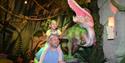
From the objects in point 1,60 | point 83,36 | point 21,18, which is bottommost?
point 1,60

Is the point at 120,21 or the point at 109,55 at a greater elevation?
the point at 120,21

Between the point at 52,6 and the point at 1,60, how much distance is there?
135cm

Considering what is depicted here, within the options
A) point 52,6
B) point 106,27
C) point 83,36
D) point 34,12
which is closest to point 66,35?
point 83,36

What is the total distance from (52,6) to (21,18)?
2.44 feet

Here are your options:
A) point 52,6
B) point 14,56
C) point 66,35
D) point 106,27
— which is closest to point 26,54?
A: point 14,56

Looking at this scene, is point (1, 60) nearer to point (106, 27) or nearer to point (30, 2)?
point (30, 2)

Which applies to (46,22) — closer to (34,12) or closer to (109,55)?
(34,12)

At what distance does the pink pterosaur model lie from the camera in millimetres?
4398

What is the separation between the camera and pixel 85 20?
174 inches

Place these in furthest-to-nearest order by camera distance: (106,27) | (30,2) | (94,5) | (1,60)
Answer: (30,2), (1,60), (94,5), (106,27)

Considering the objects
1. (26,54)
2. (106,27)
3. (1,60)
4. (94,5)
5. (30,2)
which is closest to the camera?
(106,27)

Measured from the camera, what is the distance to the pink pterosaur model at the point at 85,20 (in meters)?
4.40

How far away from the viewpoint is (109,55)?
4520 millimetres

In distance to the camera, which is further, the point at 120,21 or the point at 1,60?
the point at 1,60
